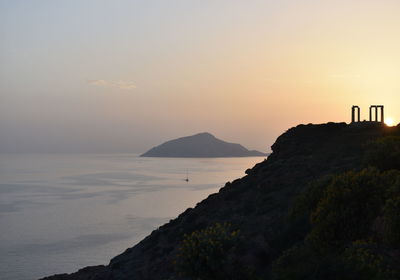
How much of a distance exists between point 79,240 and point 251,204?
68665 millimetres

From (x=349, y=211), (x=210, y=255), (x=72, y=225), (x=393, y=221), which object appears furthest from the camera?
(x=72, y=225)

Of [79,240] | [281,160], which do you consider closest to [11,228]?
[79,240]

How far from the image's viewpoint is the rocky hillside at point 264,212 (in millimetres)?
30875

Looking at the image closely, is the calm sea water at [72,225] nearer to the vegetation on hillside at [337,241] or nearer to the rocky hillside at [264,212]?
the rocky hillside at [264,212]

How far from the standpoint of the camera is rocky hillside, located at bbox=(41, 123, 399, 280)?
30875 millimetres

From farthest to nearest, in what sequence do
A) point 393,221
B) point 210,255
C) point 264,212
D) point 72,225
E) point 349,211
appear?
point 72,225, point 264,212, point 349,211, point 210,255, point 393,221

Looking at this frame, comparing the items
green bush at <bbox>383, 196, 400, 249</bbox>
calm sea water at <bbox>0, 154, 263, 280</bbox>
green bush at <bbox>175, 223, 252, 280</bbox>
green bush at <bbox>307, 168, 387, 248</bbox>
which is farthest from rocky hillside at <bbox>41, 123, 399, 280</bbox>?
calm sea water at <bbox>0, 154, 263, 280</bbox>

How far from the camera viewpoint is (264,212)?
130 ft

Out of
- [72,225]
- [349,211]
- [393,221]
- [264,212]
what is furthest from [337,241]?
[72,225]

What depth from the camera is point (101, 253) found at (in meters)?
90.2

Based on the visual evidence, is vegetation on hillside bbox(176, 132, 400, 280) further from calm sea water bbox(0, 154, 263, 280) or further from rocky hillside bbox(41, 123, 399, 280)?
calm sea water bbox(0, 154, 263, 280)

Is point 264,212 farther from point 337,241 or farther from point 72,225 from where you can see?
point 72,225

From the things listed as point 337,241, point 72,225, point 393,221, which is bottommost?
point 72,225

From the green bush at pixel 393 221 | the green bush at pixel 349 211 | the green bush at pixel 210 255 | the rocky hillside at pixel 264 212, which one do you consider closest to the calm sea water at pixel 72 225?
the rocky hillside at pixel 264 212
